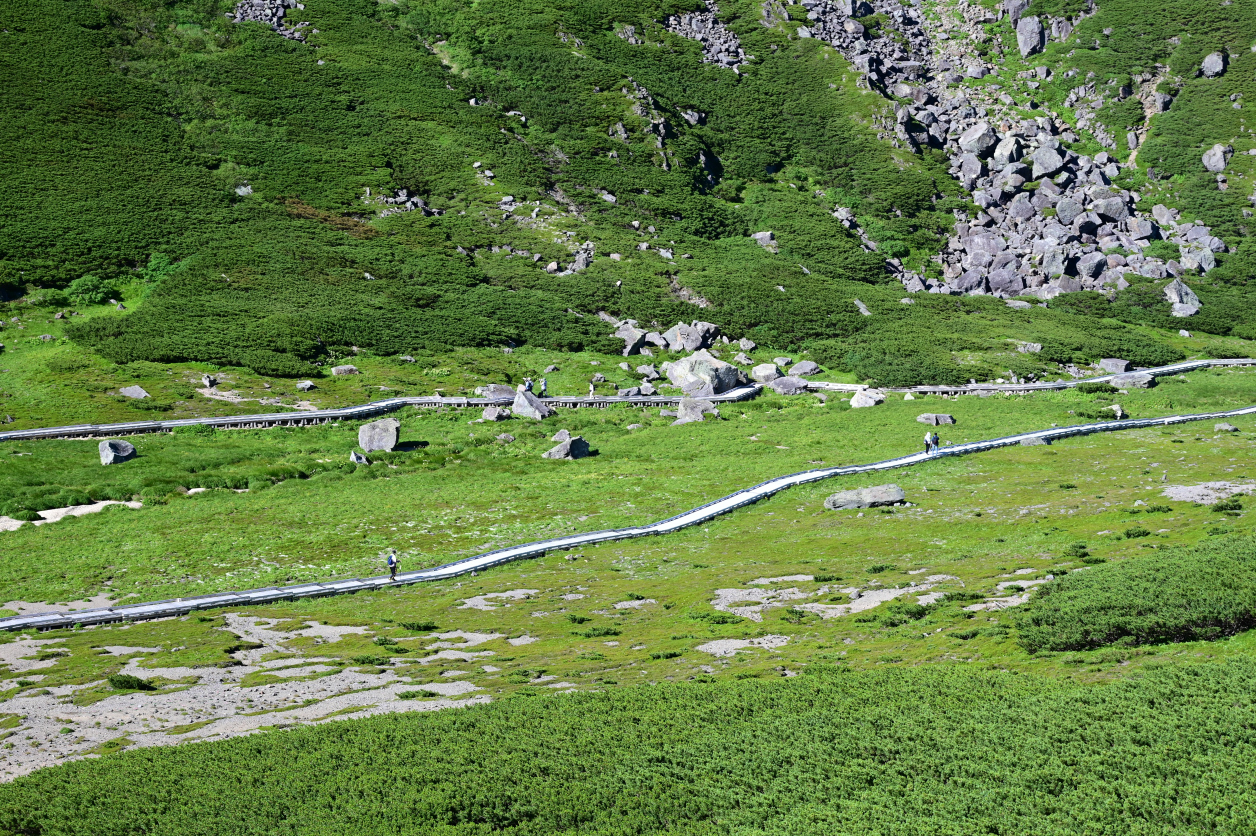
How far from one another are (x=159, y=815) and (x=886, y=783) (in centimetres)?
1881

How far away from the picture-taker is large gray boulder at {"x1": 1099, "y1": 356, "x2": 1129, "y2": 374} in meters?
113

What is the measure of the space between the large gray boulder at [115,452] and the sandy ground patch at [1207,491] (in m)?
74.0

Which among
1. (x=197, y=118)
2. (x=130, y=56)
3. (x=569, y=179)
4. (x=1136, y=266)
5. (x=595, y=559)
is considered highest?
(x=130, y=56)

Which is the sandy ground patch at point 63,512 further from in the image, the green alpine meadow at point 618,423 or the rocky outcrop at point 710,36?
the rocky outcrop at point 710,36

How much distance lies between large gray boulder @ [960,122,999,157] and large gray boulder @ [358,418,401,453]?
134m

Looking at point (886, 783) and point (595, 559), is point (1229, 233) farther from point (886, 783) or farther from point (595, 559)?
point (886, 783)

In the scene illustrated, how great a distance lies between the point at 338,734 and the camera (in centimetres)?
2848

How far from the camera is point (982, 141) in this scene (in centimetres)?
16662

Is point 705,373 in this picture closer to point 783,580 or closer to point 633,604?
point 783,580

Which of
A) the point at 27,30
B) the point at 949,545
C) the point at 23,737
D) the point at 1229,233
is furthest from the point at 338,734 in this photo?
the point at 1229,233

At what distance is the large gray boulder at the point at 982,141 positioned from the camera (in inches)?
6550

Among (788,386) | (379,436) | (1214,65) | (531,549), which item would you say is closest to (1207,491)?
(531,549)

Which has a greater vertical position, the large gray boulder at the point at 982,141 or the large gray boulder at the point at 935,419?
the large gray boulder at the point at 982,141

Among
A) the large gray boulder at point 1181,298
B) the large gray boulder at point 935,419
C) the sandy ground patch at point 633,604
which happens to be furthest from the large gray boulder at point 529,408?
the large gray boulder at point 1181,298
